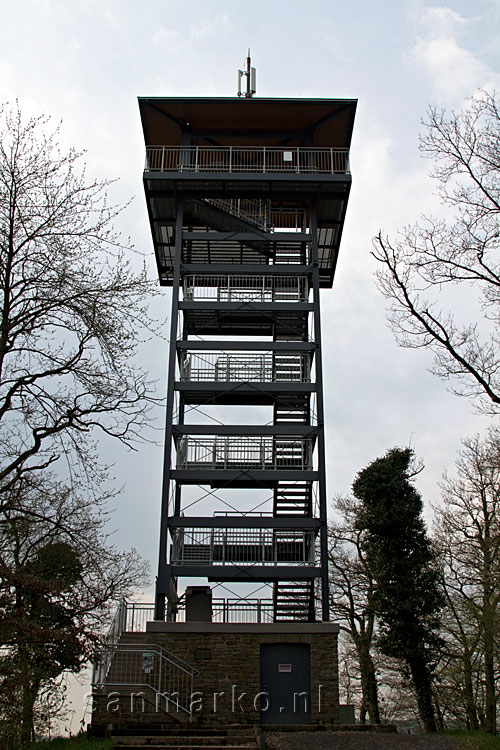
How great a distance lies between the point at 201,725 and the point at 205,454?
26.4 ft

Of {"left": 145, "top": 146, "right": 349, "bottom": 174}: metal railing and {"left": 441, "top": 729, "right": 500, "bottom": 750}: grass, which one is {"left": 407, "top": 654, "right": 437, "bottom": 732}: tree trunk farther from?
{"left": 145, "top": 146, "right": 349, "bottom": 174}: metal railing

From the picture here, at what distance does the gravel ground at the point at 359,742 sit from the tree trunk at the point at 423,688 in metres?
5.69

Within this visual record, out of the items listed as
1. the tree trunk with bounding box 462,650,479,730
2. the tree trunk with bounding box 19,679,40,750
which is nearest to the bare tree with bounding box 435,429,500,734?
the tree trunk with bounding box 462,650,479,730

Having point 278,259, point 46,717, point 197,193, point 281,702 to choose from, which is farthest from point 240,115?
point 46,717

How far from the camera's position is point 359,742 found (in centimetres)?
1488

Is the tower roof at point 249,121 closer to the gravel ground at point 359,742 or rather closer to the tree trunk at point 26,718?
the gravel ground at point 359,742

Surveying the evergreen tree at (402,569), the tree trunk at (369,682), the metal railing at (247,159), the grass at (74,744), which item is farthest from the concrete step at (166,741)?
the metal railing at (247,159)

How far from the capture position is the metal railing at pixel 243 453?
22.8 meters

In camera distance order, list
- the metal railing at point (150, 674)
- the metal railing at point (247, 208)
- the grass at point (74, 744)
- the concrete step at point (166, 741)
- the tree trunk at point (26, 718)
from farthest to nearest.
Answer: the metal railing at point (247, 208)
the metal railing at point (150, 674)
the concrete step at point (166, 741)
the grass at point (74, 744)
the tree trunk at point (26, 718)

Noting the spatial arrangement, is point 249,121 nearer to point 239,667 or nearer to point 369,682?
point 239,667

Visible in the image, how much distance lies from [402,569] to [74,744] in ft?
39.4

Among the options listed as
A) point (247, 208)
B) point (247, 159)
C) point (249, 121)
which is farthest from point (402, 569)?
point (249, 121)

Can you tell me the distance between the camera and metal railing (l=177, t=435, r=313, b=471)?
74.8ft

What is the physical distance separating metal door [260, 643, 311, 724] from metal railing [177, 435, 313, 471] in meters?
5.39
